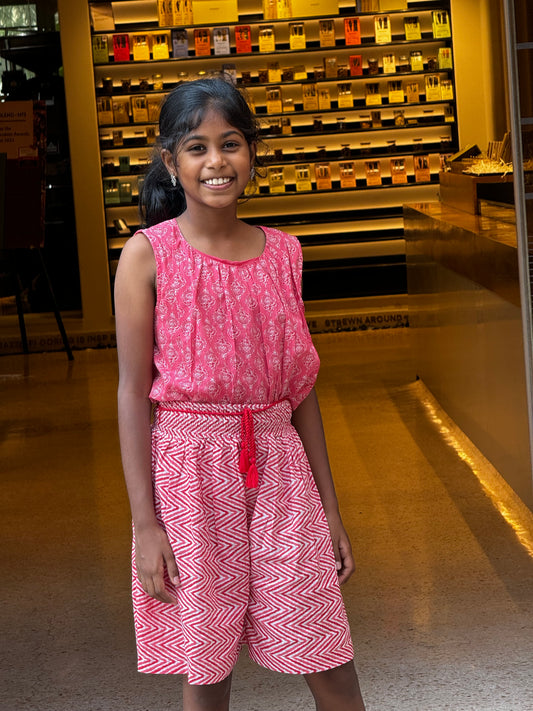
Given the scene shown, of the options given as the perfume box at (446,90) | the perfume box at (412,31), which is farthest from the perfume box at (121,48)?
the perfume box at (446,90)

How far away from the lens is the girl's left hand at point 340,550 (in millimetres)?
1916

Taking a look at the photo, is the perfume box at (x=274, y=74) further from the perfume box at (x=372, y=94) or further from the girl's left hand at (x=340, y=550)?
the girl's left hand at (x=340, y=550)

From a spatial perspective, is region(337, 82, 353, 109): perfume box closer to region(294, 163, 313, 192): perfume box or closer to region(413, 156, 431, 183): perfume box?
region(294, 163, 313, 192): perfume box

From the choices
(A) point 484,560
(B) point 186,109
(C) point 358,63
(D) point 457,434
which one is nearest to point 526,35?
(B) point 186,109

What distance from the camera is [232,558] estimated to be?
1.77 meters

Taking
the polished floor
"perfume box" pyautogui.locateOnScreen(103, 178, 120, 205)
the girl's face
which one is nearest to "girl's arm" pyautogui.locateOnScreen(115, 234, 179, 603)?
the girl's face

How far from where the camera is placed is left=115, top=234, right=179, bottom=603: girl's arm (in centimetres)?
175

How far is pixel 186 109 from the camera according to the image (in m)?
1.80

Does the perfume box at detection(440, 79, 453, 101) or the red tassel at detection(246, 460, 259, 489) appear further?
the perfume box at detection(440, 79, 453, 101)

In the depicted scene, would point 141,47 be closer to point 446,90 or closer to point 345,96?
point 345,96

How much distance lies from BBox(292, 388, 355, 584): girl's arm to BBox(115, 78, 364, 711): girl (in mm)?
87

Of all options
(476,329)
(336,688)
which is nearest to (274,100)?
(476,329)

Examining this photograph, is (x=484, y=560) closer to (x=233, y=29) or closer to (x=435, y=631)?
(x=435, y=631)

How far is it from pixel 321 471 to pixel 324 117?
828 cm
